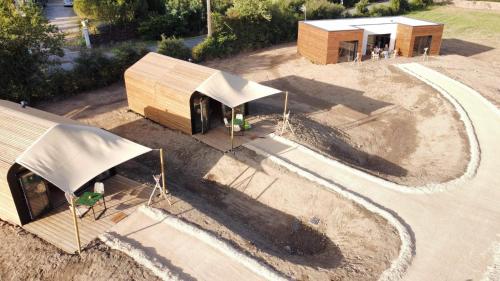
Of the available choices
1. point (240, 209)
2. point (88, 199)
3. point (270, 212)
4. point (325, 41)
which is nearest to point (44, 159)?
point (88, 199)

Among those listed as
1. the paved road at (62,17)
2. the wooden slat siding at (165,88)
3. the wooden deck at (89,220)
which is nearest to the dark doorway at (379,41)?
the wooden slat siding at (165,88)

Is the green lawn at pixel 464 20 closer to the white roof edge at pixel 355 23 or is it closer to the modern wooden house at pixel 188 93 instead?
the white roof edge at pixel 355 23

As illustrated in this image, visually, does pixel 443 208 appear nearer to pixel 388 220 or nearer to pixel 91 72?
pixel 388 220

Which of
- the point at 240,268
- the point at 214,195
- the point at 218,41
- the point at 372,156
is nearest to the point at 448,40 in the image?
the point at 218,41

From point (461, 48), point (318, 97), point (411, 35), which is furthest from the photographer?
point (461, 48)

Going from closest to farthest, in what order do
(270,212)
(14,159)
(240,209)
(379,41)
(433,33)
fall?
(14,159), (270,212), (240,209), (433,33), (379,41)

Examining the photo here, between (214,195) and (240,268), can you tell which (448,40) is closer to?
(214,195)
